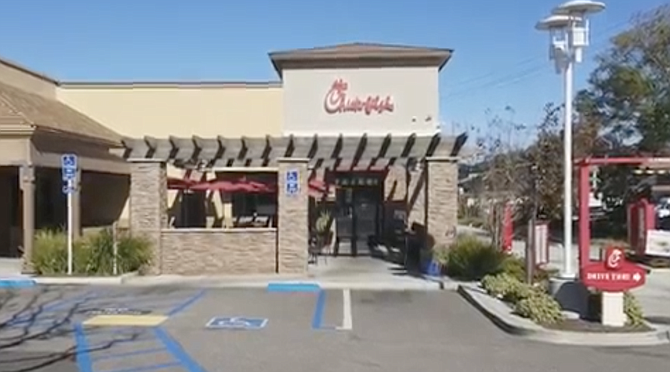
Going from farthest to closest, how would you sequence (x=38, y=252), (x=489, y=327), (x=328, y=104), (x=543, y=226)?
(x=328, y=104), (x=38, y=252), (x=543, y=226), (x=489, y=327)

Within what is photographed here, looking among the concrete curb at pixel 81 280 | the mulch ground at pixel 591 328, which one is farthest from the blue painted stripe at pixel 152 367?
the concrete curb at pixel 81 280

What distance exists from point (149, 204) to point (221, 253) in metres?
2.21

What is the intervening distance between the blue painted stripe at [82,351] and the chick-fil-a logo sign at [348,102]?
15.6 metres

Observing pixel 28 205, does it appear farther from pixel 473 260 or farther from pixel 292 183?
pixel 473 260

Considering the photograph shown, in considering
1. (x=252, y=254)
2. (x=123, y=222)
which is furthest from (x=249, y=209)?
(x=252, y=254)

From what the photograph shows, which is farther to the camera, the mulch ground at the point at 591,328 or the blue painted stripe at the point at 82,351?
the mulch ground at the point at 591,328

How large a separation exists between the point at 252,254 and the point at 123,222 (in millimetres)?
11251

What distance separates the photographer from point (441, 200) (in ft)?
72.2

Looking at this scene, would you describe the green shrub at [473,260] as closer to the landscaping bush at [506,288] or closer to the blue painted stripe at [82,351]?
the landscaping bush at [506,288]

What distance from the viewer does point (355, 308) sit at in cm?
1559

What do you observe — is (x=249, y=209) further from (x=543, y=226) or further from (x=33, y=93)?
(x=543, y=226)

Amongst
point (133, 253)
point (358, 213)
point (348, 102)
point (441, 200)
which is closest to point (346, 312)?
point (441, 200)

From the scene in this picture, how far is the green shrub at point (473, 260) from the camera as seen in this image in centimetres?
1994

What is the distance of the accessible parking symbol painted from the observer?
42.9 ft
